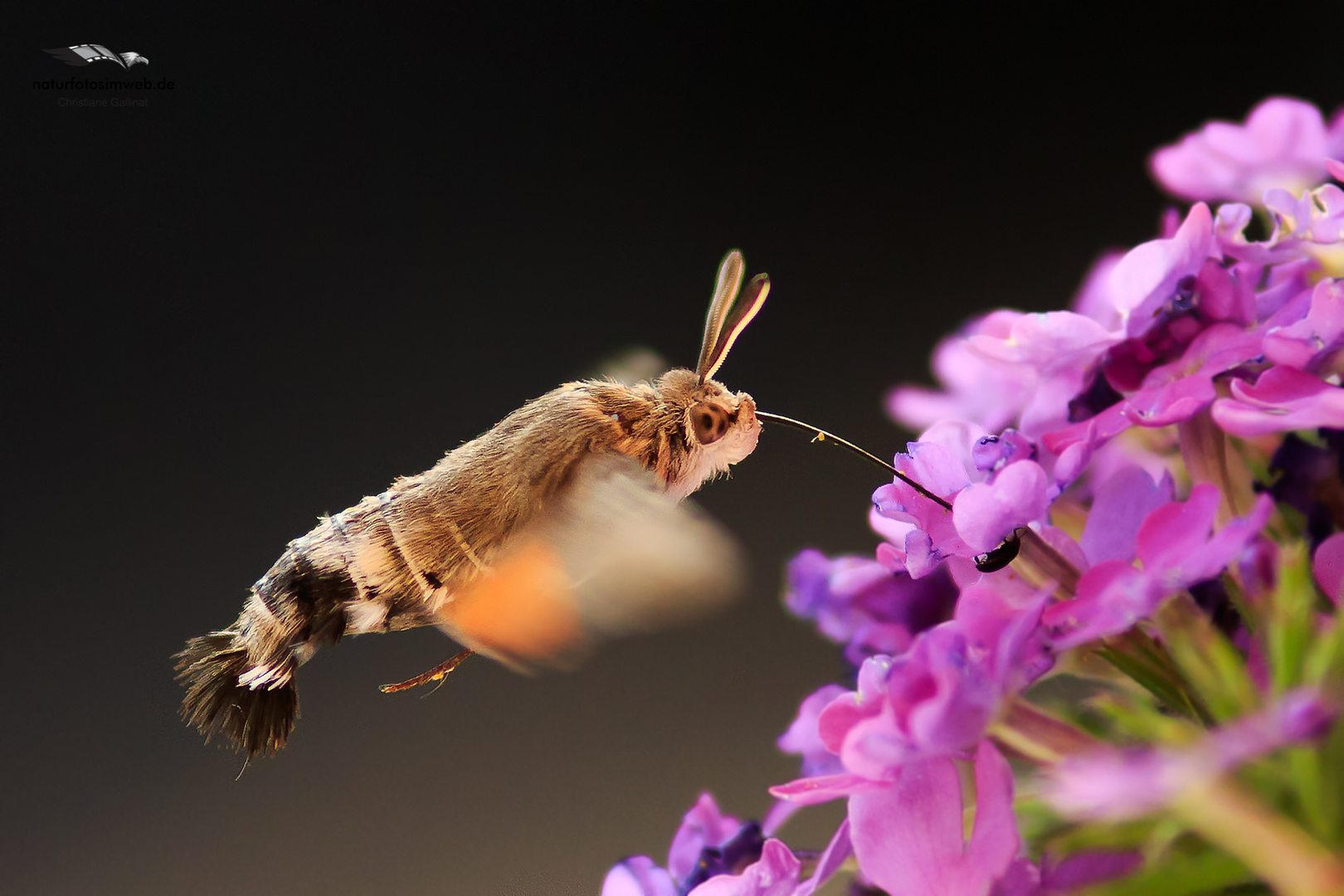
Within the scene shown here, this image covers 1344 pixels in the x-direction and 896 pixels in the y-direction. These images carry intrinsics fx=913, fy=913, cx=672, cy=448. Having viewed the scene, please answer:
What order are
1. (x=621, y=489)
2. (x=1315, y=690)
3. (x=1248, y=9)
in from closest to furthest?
(x=1315, y=690)
(x=621, y=489)
(x=1248, y=9)

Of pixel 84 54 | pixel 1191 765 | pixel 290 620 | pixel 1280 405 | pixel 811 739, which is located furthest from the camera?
pixel 84 54

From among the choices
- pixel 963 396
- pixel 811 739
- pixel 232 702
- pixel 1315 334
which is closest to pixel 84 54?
pixel 232 702

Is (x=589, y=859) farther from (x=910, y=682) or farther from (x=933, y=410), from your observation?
(x=910, y=682)

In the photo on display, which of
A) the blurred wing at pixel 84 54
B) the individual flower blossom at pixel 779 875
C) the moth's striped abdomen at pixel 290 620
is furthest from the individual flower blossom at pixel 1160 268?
the blurred wing at pixel 84 54

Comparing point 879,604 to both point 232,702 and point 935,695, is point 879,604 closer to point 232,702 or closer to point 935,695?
point 935,695

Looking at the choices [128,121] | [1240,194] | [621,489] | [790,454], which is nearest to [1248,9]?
[790,454]
